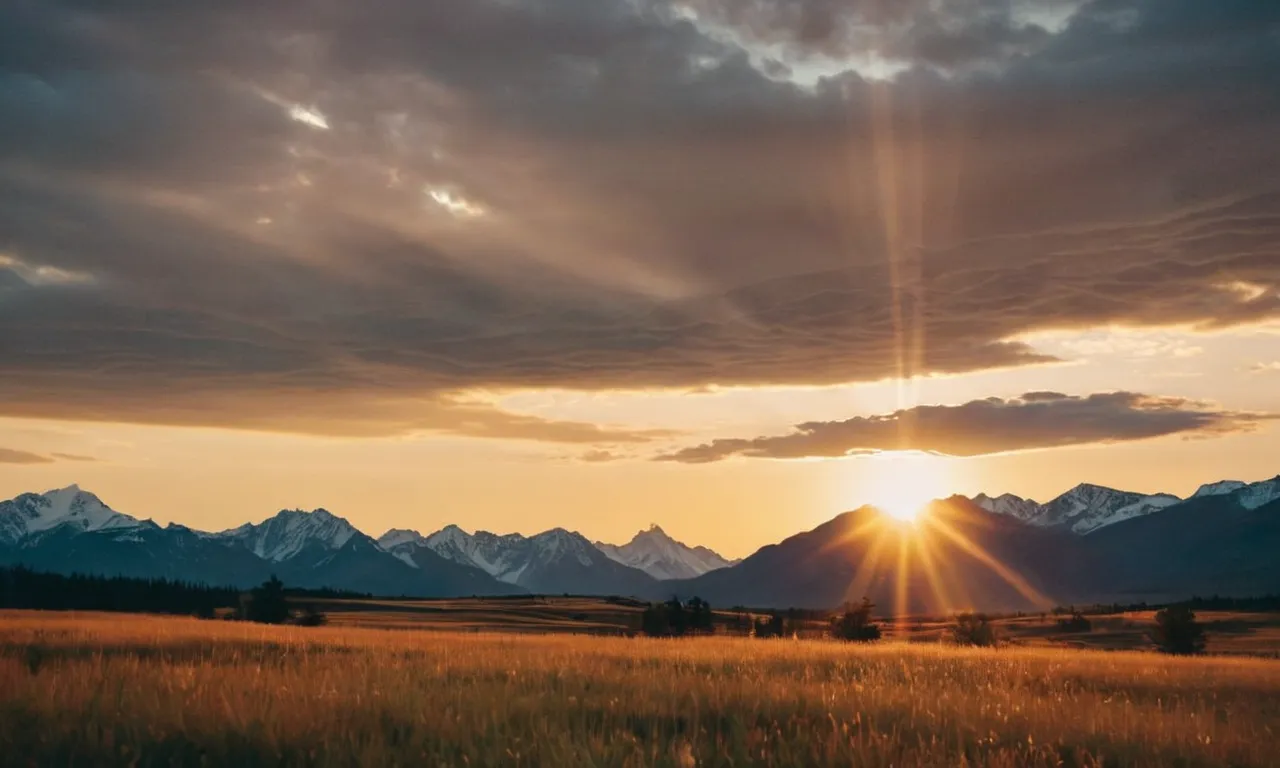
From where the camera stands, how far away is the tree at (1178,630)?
78.1 metres

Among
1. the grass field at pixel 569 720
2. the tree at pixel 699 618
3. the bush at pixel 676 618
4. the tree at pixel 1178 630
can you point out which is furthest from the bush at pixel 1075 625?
the grass field at pixel 569 720

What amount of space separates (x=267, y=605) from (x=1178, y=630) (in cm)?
8578

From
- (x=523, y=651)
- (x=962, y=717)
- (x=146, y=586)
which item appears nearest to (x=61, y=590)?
(x=146, y=586)

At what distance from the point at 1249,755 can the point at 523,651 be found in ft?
41.7

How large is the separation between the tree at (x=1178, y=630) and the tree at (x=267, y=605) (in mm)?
82154

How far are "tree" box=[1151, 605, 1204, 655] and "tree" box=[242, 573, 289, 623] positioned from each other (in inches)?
3234

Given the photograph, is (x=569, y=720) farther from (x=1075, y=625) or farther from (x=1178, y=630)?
(x=1075, y=625)

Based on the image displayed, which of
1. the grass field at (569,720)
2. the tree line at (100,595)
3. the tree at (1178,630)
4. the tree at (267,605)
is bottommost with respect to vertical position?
the tree line at (100,595)

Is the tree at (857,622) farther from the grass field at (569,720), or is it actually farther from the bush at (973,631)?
the grass field at (569,720)

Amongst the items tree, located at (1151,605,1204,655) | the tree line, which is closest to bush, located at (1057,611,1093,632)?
tree, located at (1151,605,1204,655)

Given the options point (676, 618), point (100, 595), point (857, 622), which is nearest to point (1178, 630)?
point (857, 622)

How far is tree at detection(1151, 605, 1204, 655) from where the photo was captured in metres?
78.1

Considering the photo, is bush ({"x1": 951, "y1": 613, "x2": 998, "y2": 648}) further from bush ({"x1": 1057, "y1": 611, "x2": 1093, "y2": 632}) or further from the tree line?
the tree line

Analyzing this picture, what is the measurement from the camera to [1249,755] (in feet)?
28.2
